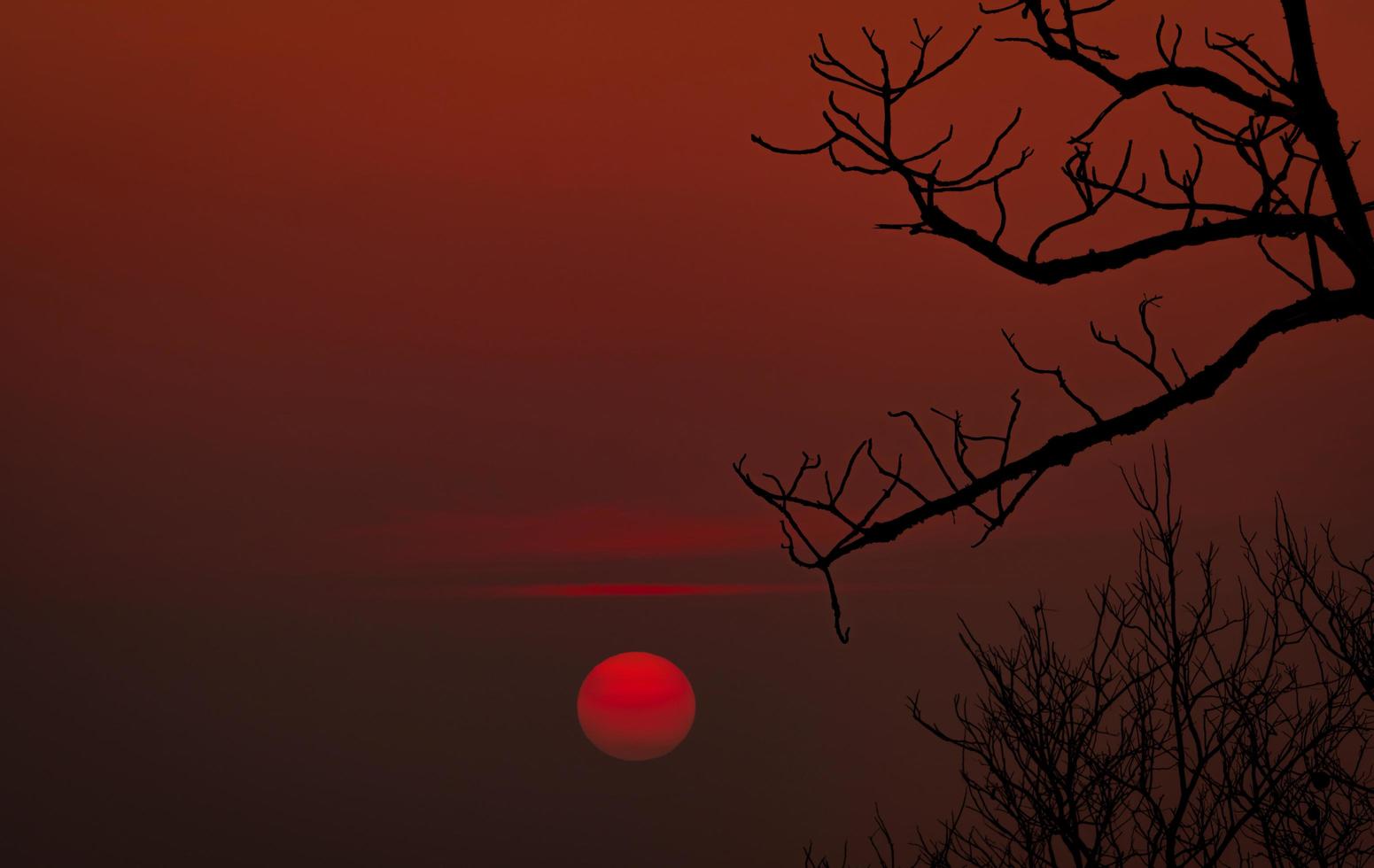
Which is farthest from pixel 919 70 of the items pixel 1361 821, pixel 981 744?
pixel 1361 821

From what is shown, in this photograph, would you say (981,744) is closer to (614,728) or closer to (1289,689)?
(1289,689)

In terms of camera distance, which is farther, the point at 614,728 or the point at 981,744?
the point at 614,728

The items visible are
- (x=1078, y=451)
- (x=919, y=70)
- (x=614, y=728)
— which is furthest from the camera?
(x=614, y=728)

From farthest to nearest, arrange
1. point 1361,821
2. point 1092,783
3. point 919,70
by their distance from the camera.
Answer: point 1361,821, point 1092,783, point 919,70

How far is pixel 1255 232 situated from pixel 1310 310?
0.26 metres

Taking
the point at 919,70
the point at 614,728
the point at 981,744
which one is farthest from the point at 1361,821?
the point at 614,728

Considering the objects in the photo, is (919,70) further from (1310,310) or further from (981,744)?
(981,744)

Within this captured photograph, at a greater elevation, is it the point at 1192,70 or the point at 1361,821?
the point at 1192,70

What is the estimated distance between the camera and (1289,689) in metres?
8.93

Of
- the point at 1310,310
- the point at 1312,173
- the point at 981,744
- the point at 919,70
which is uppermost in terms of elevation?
the point at 919,70

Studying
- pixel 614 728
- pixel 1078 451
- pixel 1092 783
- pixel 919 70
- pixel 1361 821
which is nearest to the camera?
pixel 919 70

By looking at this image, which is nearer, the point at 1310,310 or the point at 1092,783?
the point at 1310,310

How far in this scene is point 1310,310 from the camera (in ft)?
11.1

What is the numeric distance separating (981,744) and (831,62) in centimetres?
640
